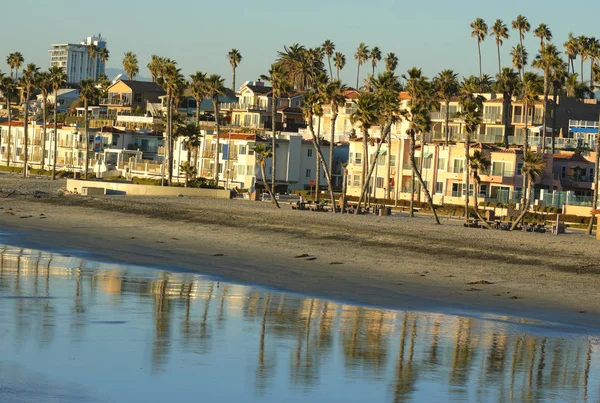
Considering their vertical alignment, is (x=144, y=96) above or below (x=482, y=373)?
above

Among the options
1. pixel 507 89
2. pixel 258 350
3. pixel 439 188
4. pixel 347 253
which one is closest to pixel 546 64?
pixel 507 89

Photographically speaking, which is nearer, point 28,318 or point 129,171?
point 28,318

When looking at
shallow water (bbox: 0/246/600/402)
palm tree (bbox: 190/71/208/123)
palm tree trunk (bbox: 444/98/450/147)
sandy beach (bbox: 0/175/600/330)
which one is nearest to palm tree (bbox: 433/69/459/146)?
palm tree trunk (bbox: 444/98/450/147)

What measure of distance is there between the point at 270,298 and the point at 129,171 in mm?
94298

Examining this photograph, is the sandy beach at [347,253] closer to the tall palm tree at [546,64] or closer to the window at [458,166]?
the window at [458,166]

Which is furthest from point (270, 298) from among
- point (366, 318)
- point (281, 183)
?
point (281, 183)

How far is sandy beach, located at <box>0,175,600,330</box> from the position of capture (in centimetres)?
3191

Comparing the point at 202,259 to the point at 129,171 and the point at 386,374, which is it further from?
the point at 129,171

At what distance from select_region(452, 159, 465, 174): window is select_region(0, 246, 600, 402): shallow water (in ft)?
228

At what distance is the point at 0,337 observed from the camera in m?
21.4

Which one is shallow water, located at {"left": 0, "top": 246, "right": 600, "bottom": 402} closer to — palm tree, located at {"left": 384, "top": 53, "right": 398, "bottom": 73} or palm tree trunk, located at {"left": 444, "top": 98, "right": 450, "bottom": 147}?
palm tree trunk, located at {"left": 444, "top": 98, "right": 450, "bottom": 147}

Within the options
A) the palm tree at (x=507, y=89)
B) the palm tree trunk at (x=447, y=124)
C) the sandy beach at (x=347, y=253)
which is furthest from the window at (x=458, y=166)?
the sandy beach at (x=347, y=253)

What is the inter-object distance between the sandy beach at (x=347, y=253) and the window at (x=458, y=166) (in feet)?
→ 111

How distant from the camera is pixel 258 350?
21812 millimetres
